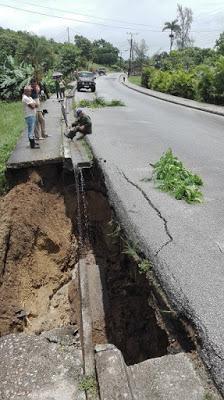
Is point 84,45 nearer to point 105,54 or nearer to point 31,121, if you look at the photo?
point 105,54

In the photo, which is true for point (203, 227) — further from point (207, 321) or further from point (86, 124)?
point (86, 124)

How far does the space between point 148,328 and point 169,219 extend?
1.77m

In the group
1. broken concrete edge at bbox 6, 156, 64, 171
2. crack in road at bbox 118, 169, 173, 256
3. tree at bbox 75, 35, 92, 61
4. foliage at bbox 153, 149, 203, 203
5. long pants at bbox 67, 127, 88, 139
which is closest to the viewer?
crack in road at bbox 118, 169, 173, 256

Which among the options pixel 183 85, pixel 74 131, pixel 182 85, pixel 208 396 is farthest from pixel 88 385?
pixel 182 85

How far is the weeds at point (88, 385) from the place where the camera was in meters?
3.69

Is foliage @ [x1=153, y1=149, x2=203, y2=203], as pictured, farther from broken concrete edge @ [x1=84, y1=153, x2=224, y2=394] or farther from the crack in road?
broken concrete edge @ [x1=84, y1=153, x2=224, y2=394]

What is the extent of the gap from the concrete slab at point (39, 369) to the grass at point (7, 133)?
5640 millimetres

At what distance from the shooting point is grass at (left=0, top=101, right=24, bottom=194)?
1003 centimetres

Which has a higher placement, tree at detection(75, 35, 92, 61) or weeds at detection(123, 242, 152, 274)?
Result: weeds at detection(123, 242, 152, 274)

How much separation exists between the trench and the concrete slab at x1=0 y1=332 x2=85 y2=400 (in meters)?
1.02

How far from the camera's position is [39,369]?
4203 millimetres

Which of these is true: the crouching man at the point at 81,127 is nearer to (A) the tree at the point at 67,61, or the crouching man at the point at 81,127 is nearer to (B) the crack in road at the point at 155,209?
(B) the crack in road at the point at 155,209

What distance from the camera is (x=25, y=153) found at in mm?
10719

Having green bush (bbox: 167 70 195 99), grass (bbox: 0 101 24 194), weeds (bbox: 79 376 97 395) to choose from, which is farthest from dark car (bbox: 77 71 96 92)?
weeds (bbox: 79 376 97 395)
